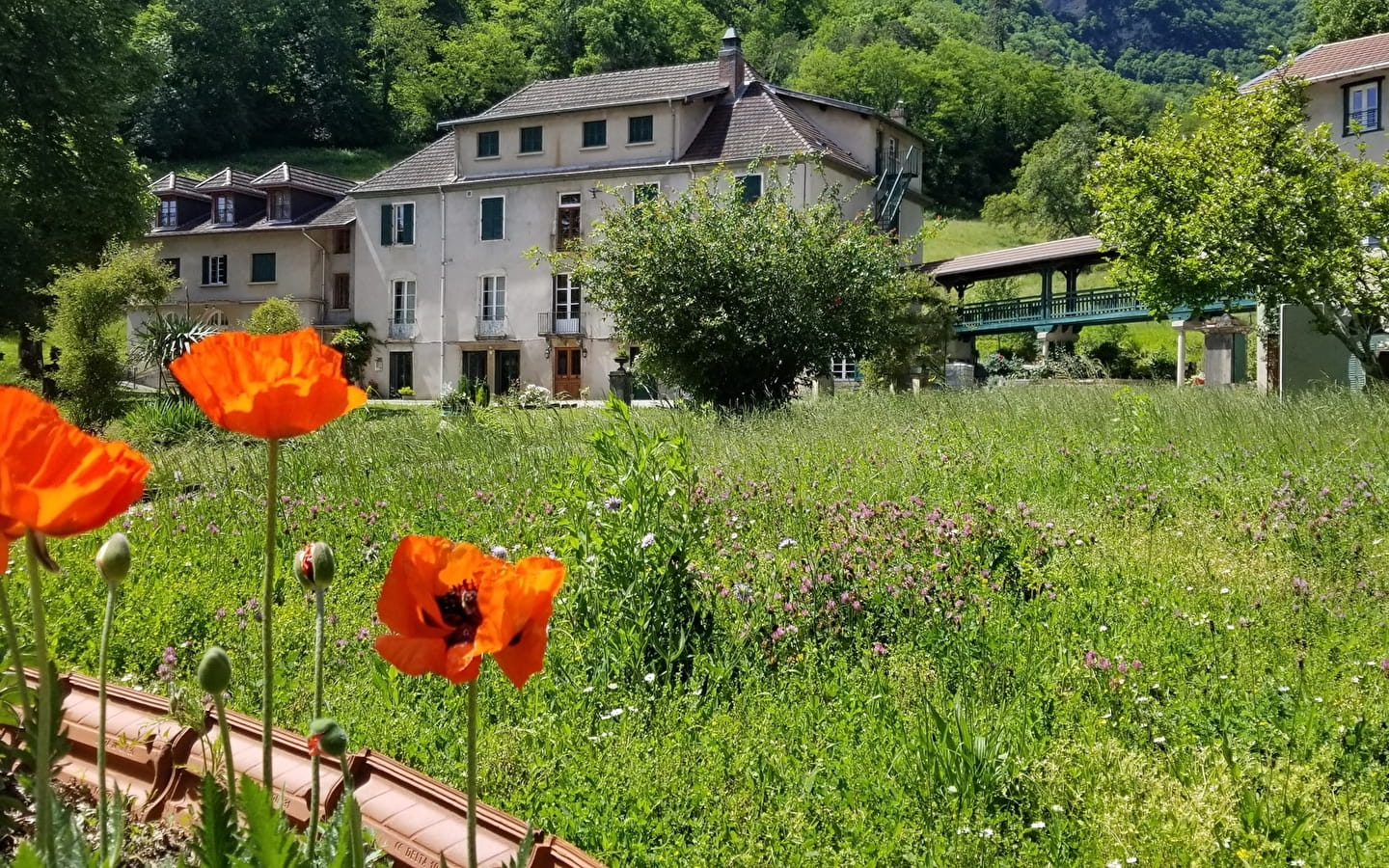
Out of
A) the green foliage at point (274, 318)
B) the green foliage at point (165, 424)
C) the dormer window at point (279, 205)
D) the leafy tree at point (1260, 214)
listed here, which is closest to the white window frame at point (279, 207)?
the dormer window at point (279, 205)

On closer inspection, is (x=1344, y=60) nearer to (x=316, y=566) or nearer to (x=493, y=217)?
(x=493, y=217)

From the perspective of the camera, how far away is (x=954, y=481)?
7.70m

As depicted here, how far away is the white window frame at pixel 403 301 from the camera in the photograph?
38062 mm

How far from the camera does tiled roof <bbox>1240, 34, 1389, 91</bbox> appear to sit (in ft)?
102

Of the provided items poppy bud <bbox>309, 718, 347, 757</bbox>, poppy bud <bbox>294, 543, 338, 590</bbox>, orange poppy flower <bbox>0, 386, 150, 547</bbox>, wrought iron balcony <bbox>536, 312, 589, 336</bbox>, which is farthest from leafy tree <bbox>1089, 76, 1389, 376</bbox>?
wrought iron balcony <bbox>536, 312, 589, 336</bbox>

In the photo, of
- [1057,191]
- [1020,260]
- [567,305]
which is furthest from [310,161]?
[1020,260]

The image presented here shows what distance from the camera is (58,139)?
24.5 metres

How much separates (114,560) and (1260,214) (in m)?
19.5

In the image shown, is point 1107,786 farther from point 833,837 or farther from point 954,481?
point 954,481

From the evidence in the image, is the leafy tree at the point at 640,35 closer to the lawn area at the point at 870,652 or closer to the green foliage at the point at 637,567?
the lawn area at the point at 870,652

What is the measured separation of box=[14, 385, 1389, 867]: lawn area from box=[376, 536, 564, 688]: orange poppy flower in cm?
67

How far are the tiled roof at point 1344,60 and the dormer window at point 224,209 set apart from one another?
36820 millimetres

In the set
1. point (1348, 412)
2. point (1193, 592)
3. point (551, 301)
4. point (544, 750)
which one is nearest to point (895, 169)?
point (551, 301)

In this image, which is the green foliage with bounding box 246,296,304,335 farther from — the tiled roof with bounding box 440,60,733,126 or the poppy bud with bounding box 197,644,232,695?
the poppy bud with bounding box 197,644,232,695
